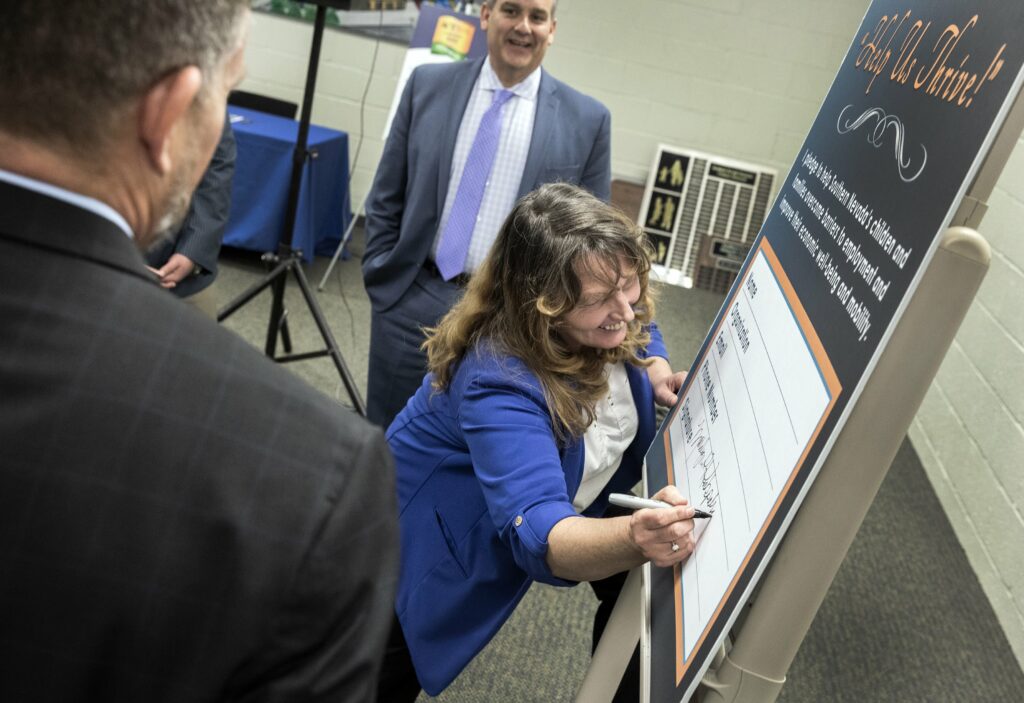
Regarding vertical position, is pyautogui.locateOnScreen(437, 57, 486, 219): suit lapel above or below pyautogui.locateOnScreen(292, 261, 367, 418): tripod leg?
above

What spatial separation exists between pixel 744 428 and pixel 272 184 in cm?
350

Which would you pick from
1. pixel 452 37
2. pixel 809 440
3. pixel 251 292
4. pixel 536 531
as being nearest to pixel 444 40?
Answer: pixel 452 37

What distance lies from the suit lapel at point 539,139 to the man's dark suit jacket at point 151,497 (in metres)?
1.81

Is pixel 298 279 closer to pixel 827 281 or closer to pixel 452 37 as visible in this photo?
pixel 452 37

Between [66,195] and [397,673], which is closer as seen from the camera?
[66,195]

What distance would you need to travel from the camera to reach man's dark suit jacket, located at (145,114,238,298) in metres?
2.33

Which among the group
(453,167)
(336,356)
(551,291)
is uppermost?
(551,291)

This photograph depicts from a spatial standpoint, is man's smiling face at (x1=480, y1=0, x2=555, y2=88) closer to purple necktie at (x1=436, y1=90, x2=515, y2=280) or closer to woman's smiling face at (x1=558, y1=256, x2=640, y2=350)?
purple necktie at (x1=436, y1=90, x2=515, y2=280)

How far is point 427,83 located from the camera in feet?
7.75

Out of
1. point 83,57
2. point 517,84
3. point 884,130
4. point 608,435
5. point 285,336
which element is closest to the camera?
point 83,57

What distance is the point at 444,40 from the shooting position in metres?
3.86

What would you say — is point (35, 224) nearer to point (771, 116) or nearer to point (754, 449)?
point (754, 449)

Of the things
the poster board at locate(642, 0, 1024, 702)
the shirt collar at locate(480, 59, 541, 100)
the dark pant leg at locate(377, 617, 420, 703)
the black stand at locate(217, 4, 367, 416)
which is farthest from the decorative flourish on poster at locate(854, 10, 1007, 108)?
the black stand at locate(217, 4, 367, 416)

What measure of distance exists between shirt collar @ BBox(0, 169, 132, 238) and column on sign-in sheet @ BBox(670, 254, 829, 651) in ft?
2.02
